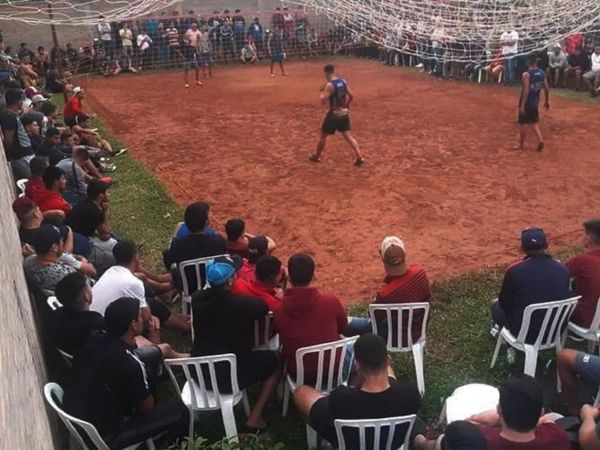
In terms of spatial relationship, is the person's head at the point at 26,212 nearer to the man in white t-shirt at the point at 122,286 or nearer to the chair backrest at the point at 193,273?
the man in white t-shirt at the point at 122,286

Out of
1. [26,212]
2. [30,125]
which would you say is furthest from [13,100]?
[26,212]

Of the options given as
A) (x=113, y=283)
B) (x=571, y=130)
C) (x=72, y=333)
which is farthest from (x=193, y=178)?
(x=571, y=130)

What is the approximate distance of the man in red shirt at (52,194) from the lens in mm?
7316

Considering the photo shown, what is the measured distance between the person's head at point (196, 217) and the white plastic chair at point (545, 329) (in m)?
2.99

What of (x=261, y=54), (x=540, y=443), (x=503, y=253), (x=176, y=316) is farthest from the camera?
(x=261, y=54)

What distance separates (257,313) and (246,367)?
0.43 metres

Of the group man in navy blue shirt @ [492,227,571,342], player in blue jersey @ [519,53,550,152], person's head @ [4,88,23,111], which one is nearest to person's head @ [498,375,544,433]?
man in navy blue shirt @ [492,227,571,342]

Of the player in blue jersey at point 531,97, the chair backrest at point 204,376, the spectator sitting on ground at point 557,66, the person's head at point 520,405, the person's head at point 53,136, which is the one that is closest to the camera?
the person's head at point 520,405

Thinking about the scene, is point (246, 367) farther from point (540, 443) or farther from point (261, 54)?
point (261, 54)

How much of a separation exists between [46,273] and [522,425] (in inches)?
160

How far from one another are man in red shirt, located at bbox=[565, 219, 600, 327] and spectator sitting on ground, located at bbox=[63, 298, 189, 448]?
343 centimetres

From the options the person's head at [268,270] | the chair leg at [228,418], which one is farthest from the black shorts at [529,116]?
the chair leg at [228,418]

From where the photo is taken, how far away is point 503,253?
7848mm

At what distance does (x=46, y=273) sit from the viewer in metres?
5.46
